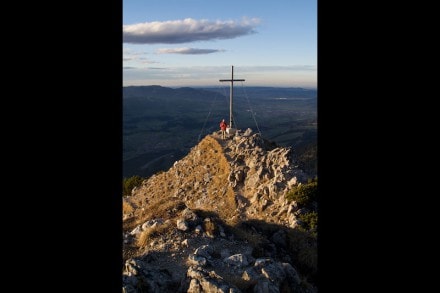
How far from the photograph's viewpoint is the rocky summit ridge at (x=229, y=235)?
37.7 feet

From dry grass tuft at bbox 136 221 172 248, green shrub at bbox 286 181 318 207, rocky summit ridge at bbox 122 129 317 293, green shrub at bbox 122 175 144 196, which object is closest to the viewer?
rocky summit ridge at bbox 122 129 317 293

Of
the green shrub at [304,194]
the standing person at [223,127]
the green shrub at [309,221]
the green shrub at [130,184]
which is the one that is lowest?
the green shrub at [130,184]

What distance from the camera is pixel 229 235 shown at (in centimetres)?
1562

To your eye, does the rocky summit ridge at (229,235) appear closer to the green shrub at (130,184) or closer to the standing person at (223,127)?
the standing person at (223,127)

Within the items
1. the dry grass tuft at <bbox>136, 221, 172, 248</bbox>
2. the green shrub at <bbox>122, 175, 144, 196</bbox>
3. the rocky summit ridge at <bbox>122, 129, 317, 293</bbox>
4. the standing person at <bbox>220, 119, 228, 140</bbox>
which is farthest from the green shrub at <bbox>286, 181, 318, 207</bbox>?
the green shrub at <bbox>122, 175, 144, 196</bbox>

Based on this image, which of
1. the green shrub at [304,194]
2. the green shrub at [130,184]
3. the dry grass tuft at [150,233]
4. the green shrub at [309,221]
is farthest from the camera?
the green shrub at [130,184]

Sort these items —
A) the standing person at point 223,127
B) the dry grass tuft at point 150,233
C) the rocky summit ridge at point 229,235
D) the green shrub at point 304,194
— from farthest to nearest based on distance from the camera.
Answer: the standing person at point 223,127
the green shrub at point 304,194
the dry grass tuft at point 150,233
the rocky summit ridge at point 229,235

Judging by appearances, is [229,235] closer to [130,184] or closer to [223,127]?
[223,127]

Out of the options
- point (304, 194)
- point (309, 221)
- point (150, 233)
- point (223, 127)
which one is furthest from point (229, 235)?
point (223, 127)

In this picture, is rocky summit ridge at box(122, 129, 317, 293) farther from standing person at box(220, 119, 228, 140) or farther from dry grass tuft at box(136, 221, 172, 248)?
standing person at box(220, 119, 228, 140)

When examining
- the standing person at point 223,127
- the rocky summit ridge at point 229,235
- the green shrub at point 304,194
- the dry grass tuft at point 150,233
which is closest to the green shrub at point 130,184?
the rocky summit ridge at point 229,235

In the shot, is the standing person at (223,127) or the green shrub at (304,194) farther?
the standing person at (223,127)

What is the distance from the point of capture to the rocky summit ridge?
11.5 meters
